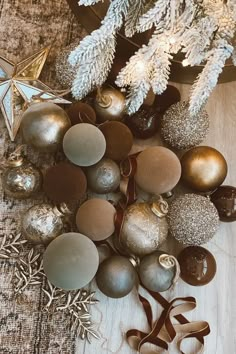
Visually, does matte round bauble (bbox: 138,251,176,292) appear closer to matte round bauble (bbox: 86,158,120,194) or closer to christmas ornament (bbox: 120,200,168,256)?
christmas ornament (bbox: 120,200,168,256)

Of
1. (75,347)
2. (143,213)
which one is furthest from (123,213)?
(75,347)

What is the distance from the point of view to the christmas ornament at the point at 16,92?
3.23ft

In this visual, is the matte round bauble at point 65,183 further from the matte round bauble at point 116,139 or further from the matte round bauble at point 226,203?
the matte round bauble at point 226,203

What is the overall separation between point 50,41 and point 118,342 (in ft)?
2.25

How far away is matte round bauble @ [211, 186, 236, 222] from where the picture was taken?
0.95 meters

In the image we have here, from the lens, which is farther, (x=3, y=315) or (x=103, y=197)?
(x=103, y=197)

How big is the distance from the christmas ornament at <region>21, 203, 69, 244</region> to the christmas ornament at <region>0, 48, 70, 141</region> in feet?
0.58

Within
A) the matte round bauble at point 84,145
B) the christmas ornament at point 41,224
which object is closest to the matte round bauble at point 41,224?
the christmas ornament at point 41,224

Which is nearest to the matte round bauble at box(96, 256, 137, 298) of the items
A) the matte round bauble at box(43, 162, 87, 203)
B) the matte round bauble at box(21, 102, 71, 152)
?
the matte round bauble at box(43, 162, 87, 203)

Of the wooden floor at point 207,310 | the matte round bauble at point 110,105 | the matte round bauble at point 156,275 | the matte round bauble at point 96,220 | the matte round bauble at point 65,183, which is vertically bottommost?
the wooden floor at point 207,310

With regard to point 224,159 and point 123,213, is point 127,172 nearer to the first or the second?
point 123,213

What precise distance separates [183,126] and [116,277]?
33 centimetres

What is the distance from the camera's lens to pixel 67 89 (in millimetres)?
1028

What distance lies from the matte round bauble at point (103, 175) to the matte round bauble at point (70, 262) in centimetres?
13
